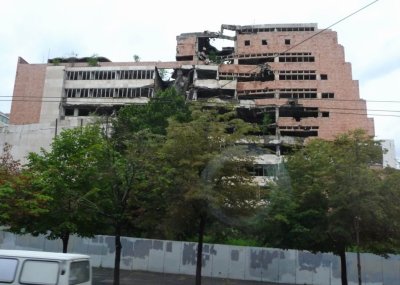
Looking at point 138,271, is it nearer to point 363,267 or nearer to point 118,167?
point 118,167

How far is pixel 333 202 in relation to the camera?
59.0 ft

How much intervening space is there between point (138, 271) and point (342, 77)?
162 feet

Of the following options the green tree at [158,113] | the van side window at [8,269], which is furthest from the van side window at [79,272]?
the green tree at [158,113]

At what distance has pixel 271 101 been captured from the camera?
63.2 meters

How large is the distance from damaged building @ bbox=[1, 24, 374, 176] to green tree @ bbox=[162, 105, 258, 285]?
4317cm

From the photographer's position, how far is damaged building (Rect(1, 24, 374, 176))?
2461 inches

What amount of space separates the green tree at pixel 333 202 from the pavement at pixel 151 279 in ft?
16.8

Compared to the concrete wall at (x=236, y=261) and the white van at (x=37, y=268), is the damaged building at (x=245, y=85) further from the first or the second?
the white van at (x=37, y=268)

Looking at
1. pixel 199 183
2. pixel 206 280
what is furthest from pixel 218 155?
pixel 206 280

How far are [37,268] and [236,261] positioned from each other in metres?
16.7

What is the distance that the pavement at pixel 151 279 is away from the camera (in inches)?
884

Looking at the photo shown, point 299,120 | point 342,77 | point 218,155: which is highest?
point 342,77

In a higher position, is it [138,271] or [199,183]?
[199,183]

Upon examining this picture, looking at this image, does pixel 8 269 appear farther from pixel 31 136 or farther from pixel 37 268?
pixel 31 136
